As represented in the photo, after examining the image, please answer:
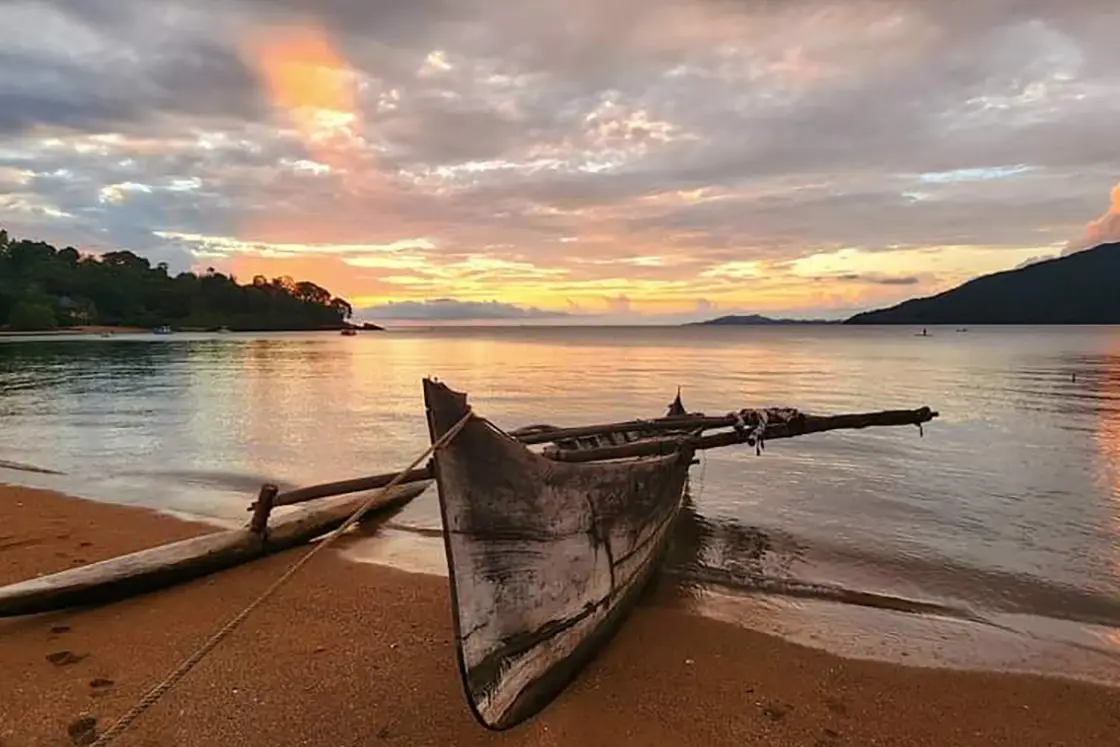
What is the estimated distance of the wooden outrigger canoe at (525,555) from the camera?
11.5 feet

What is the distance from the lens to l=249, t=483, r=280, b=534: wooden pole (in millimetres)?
7023

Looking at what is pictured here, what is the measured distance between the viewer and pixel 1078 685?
5.07 metres

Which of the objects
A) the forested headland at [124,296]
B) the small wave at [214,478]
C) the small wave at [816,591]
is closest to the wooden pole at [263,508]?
the small wave at [816,591]

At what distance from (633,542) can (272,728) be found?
2.73 metres

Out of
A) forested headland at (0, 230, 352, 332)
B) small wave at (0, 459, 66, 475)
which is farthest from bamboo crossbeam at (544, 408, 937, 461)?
forested headland at (0, 230, 352, 332)

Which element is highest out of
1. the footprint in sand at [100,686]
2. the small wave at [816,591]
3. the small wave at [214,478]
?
the footprint in sand at [100,686]

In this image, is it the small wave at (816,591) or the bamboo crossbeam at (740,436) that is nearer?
the bamboo crossbeam at (740,436)

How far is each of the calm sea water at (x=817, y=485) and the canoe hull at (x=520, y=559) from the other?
85.0 inches

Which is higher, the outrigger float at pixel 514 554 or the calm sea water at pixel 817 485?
the outrigger float at pixel 514 554

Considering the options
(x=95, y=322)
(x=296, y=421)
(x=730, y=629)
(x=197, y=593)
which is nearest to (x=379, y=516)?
(x=197, y=593)

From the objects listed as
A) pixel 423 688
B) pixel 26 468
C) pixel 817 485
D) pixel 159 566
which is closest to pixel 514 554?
pixel 423 688

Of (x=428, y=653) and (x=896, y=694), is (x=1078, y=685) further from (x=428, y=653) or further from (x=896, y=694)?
(x=428, y=653)

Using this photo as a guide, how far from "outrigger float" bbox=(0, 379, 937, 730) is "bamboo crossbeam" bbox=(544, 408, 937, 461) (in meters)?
0.02

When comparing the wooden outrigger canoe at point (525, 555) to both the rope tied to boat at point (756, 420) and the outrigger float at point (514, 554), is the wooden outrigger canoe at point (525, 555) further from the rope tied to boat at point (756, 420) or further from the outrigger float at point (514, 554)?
the rope tied to boat at point (756, 420)
